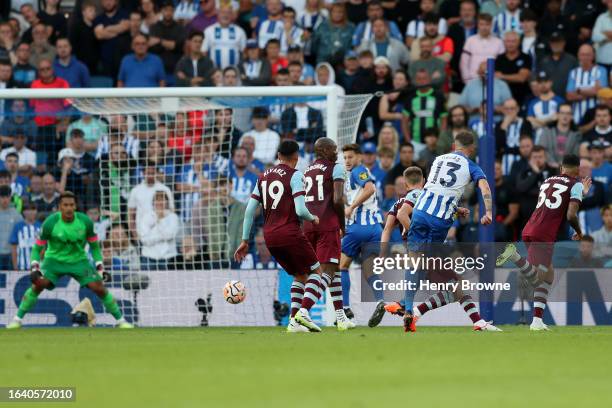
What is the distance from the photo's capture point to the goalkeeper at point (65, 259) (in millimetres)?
18234

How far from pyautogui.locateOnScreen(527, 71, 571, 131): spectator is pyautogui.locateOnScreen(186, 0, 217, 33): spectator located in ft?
21.3

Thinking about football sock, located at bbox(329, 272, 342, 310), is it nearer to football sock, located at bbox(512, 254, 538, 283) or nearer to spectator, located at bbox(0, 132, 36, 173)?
football sock, located at bbox(512, 254, 538, 283)

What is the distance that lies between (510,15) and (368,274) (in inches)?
285

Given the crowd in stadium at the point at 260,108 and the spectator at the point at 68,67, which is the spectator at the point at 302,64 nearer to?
the crowd in stadium at the point at 260,108

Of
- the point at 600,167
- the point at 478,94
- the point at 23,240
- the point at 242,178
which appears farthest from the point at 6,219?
the point at 600,167

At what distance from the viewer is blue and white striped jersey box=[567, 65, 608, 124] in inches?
875

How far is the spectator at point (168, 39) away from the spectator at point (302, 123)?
13.1 feet

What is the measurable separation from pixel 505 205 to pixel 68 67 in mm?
A: 8553

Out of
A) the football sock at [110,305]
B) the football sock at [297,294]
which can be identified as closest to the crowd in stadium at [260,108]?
the football sock at [110,305]

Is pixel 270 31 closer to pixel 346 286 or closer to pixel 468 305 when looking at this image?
pixel 346 286

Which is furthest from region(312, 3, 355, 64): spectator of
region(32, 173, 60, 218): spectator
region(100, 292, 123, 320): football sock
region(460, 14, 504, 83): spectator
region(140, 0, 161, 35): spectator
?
region(100, 292, 123, 320): football sock

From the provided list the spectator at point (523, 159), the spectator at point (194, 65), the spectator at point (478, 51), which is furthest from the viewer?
the spectator at point (194, 65)

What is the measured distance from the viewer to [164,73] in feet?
80.0

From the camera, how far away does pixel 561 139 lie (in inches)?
850
